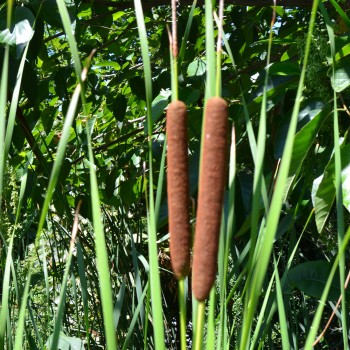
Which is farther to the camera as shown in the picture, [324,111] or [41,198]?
[41,198]

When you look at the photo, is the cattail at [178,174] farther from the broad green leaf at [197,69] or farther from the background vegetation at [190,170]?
the broad green leaf at [197,69]

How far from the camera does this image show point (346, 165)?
103 centimetres

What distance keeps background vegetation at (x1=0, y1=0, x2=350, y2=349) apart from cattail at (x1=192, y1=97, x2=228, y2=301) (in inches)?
2.1

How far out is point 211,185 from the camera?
48 centimetres

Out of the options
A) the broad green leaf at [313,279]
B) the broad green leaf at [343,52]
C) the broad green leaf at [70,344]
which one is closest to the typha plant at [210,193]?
the broad green leaf at [343,52]

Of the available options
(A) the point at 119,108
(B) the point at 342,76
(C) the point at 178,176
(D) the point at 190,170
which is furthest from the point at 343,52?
(A) the point at 119,108

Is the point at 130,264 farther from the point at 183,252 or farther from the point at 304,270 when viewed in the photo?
the point at 183,252

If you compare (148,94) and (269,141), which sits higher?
(269,141)

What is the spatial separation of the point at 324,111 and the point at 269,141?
20.8 inches

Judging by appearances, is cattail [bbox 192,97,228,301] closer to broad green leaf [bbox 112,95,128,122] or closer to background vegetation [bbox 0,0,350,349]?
background vegetation [bbox 0,0,350,349]

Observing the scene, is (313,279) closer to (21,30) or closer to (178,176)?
(21,30)

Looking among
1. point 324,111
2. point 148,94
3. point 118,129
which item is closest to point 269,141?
point 324,111

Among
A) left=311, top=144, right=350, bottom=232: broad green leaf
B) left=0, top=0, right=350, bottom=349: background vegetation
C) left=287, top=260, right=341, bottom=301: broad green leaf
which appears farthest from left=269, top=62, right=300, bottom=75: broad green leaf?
left=287, top=260, right=341, bottom=301: broad green leaf

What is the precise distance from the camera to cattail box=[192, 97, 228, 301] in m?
0.47
